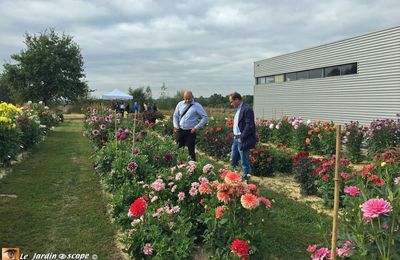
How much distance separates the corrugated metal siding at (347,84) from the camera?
16781 mm

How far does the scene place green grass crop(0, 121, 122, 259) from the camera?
14.5 ft

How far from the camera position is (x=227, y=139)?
10.9 metres

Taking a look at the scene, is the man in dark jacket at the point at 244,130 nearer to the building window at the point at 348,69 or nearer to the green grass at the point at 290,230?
the green grass at the point at 290,230

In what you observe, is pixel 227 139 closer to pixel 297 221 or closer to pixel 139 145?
pixel 139 145

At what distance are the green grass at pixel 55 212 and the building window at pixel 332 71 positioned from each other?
1602cm

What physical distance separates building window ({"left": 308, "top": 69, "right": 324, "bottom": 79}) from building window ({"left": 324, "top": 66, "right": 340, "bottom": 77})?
445mm

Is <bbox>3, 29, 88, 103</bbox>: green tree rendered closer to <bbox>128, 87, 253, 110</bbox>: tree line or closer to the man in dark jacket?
<bbox>128, 87, 253, 110</bbox>: tree line

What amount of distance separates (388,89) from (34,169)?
14835 millimetres

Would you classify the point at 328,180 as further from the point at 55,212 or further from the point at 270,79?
the point at 270,79

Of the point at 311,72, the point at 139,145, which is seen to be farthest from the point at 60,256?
the point at 311,72

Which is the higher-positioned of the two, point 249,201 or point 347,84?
point 347,84

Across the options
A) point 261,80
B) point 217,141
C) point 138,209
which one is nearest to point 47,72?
point 261,80

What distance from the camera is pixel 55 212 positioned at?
18.6 ft

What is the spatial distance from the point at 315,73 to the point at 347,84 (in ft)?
12.9
